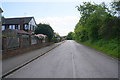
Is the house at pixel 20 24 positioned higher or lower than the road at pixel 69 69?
higher

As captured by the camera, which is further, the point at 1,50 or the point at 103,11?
the point at 103,11

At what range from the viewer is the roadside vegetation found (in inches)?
833

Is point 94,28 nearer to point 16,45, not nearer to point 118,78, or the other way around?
point 16,45

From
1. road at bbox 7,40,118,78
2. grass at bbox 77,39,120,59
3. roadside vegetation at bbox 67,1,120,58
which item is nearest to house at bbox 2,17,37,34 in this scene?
roadside vegetation at bbox 67,1,120,58

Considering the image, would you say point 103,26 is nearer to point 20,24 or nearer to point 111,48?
point 111,48

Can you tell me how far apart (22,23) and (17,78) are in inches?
1625

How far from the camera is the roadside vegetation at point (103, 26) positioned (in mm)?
21163

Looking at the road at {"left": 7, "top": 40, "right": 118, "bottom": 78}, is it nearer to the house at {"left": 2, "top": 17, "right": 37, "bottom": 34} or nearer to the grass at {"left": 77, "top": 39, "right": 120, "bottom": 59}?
the grass at {"left": 77, "top": 39, "right": 120, "bottom": 59}

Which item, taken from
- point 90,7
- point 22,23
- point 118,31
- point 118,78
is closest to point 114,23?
point 118,31

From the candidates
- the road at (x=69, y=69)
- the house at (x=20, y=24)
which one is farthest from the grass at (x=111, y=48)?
the house at (x=20, y=24)

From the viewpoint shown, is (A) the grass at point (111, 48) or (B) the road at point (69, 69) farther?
(A) the grass at point (111, 48)

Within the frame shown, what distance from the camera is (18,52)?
16469mm

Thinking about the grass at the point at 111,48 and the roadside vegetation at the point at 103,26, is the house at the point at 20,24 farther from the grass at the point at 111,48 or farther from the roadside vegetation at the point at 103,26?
the grass at the point at 111,48

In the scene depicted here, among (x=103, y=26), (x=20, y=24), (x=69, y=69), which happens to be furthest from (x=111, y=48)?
(x=20, y=24)
